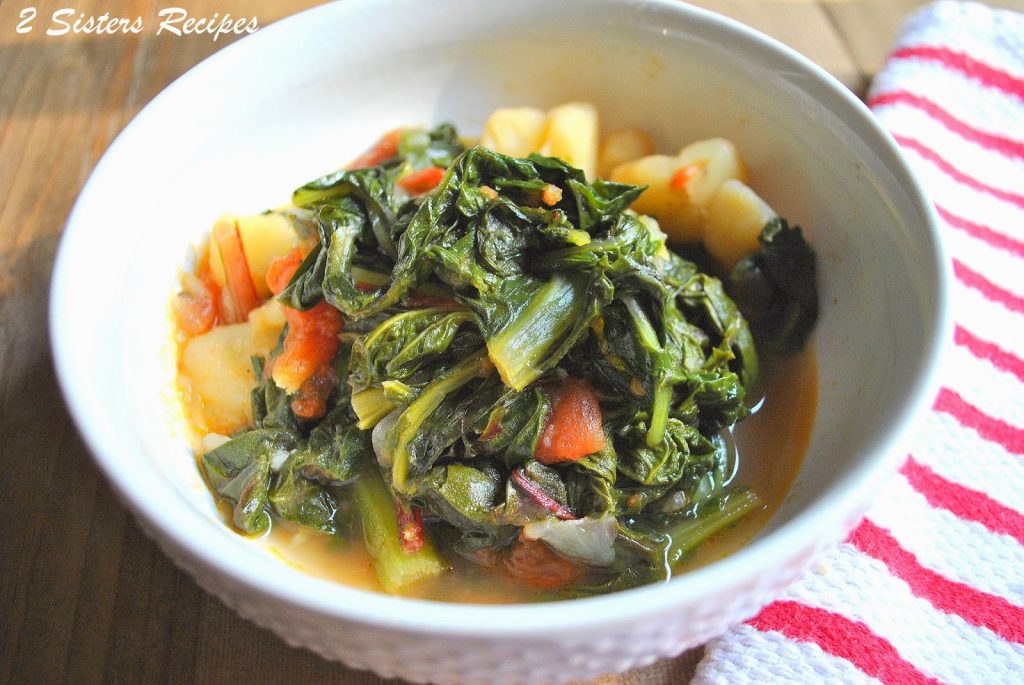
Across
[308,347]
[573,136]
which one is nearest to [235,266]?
[308,347]

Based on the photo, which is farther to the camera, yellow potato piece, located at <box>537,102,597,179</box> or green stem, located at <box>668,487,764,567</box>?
yellow potato piece, located at <box>537,102,597,179</box>

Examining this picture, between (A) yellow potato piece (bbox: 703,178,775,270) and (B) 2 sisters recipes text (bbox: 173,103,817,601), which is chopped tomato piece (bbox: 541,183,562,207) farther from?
(A) yellow potato piece (bbox: 703,178,775,270)

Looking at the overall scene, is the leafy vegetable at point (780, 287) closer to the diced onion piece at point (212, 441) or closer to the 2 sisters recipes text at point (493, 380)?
the 2 sisters recipes text at point (493, 380)

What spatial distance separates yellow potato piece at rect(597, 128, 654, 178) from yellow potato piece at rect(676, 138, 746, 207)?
Result: 0.23 metres

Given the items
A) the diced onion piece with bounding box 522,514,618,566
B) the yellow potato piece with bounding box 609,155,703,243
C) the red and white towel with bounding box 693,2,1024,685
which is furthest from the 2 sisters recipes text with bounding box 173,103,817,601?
the red and white towel with bounding box 693,2,1024,685

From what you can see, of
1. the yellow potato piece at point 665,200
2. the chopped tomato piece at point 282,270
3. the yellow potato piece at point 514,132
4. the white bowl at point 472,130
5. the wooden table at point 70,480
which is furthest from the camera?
the yellow potato piece at point 514,132

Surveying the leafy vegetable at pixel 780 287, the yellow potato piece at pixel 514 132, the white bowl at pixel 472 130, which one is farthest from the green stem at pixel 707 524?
the yellow potato piece at pixel 514 132

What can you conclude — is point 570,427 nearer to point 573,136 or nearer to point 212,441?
point 212,441

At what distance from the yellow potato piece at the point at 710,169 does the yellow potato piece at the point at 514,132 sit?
19.0 inches

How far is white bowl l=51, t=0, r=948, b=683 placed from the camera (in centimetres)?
135

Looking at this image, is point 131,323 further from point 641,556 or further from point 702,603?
point 702,603

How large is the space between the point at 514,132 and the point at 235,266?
97 centimetres

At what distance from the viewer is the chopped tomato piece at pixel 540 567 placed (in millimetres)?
1938

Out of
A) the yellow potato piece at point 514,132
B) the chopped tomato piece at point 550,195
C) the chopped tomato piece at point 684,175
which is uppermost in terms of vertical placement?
the chopped tomato piece at point 550,195
